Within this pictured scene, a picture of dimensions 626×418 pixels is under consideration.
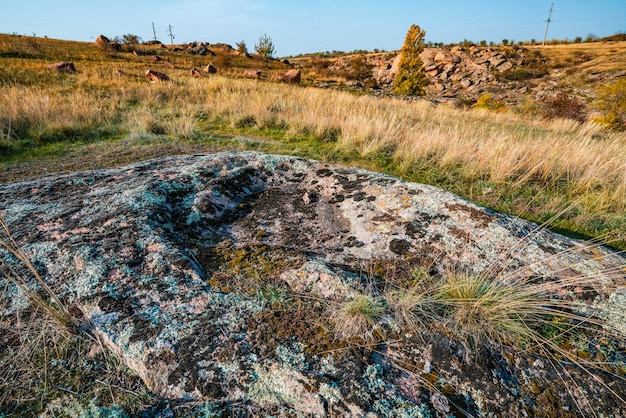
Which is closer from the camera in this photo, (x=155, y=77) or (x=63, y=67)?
(x=155, y=77)

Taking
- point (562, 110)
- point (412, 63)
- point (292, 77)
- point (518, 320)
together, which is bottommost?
point (562, 110)

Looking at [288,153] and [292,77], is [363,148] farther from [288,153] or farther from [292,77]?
[292,77]

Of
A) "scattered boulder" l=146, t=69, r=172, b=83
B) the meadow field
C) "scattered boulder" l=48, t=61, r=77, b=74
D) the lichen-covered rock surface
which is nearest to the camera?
the lichen-covered rock surface

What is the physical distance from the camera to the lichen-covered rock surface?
1101 mm

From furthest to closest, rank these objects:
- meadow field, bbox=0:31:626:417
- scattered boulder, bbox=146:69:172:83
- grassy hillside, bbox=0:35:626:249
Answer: scattered boulder, bbox=146:69:172:83 < grassy hillside, bbox=0:35:626:249 < meadow field, bbox=0:31:626:417

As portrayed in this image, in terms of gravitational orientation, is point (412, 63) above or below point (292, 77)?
above

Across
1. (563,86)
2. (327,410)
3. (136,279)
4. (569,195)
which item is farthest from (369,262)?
(563,86)

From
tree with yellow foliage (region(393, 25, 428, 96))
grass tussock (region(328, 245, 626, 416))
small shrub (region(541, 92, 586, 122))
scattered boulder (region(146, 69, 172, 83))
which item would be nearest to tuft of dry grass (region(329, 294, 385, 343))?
grass tussock (region(328, 245, 626, 416))

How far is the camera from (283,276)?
64.5 inches

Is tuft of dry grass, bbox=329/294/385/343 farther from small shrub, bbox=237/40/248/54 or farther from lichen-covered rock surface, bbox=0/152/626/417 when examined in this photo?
small shrub, bbox=237/40/248/54

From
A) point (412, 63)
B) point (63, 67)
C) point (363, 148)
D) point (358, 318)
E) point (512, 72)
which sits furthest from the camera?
point (512, 72)

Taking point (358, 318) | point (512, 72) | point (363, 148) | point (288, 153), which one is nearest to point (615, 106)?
point (363, 148)

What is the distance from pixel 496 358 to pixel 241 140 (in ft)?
20.8

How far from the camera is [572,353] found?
1263mm
